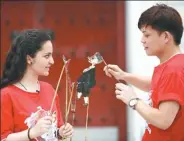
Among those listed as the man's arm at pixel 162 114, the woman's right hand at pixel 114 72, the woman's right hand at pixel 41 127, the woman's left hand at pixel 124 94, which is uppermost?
the woman's right hand at pixel 114 72

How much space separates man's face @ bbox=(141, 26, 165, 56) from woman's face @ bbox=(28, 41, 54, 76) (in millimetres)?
565

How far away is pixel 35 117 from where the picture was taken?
271cm

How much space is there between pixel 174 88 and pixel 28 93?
31.7 inches

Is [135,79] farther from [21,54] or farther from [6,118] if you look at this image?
[6,118]

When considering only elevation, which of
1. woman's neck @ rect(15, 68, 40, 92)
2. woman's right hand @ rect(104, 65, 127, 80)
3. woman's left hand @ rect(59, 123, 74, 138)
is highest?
woman's right hand @ rect(104, 65, 127, 80)

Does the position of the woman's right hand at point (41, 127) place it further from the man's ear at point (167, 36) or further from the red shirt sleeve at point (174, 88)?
the man's ear at point (167, 36)

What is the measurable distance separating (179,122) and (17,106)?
0.85 meters

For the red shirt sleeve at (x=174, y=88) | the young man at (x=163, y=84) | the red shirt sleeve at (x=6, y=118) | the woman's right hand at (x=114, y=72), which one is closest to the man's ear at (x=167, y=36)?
the young man at (x=163, y=84)

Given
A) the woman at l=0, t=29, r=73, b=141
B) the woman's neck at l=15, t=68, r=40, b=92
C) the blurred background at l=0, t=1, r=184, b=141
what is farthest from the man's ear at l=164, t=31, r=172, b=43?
the blurred background at l=0, t=1, r=184, b=141

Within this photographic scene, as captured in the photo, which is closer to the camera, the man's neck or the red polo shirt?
the red polo shirt

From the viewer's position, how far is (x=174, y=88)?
2.51 m

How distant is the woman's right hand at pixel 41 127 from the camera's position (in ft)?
8.40

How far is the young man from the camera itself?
2506mm

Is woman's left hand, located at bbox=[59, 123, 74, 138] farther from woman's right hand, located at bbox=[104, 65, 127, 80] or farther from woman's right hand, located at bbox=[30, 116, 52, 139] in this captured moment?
woman's right hand, located at bbox=[104, 65, 127, 80]
